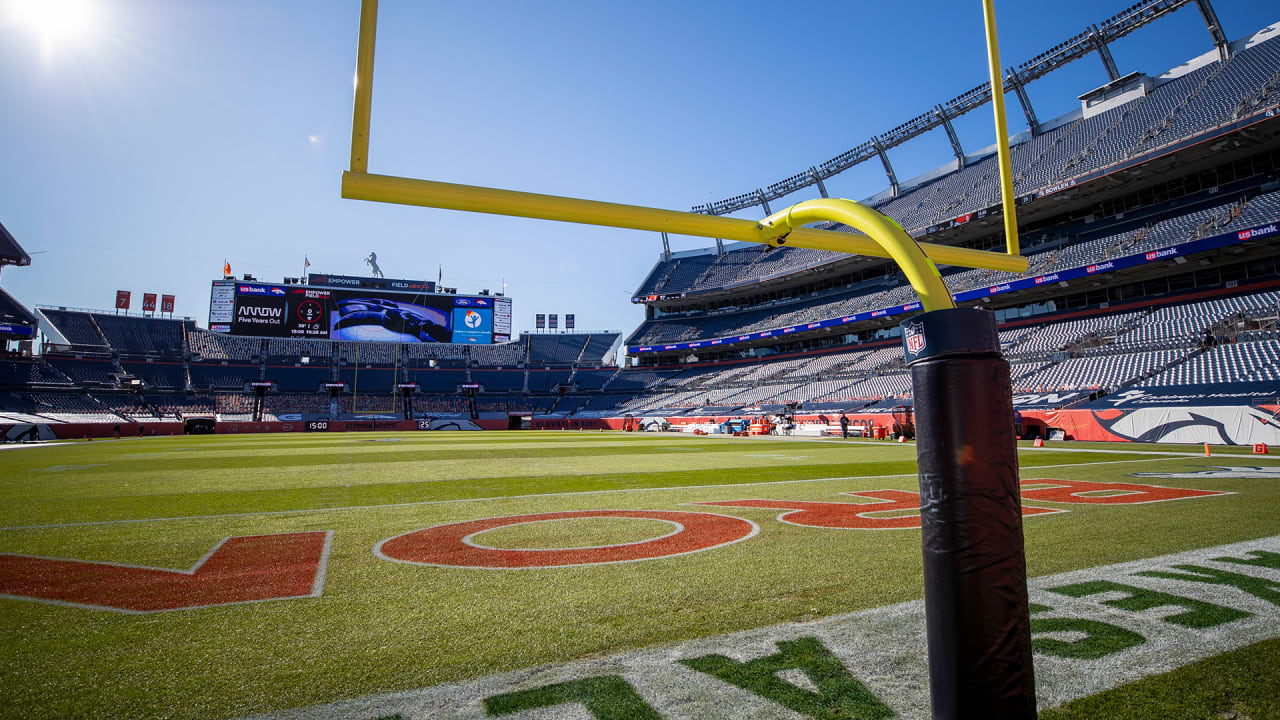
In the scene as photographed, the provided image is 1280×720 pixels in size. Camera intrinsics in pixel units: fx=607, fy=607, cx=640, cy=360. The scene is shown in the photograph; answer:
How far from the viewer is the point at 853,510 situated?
21.8 ft

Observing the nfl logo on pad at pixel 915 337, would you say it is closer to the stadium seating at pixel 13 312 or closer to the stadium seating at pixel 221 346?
the stadium seating at pixel 13 312

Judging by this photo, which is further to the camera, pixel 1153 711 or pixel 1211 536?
pixel 1211 536

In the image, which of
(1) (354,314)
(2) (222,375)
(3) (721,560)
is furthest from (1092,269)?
(2) (222,375)

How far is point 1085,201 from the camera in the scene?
31.7m

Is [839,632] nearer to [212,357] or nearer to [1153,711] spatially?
[1153,711]

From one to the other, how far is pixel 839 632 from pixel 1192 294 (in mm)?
32951

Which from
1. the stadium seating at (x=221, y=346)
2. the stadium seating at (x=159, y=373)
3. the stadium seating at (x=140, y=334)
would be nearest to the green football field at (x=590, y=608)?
the stadium seating at (x=159, y=373)

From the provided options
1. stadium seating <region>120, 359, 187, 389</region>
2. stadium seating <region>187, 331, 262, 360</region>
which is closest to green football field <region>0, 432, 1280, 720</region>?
stadium seating <region>120, 359, 187, 389</region>

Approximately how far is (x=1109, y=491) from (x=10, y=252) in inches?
2313

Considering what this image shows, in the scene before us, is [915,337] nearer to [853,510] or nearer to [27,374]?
[853,510]

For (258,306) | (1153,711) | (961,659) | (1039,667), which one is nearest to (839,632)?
(1039,667)

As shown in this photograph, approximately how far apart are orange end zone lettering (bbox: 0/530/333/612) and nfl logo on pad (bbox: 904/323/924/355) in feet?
→ 12.3

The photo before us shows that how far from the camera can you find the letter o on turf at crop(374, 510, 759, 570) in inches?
179

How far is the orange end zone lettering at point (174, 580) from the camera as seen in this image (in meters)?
3.62
